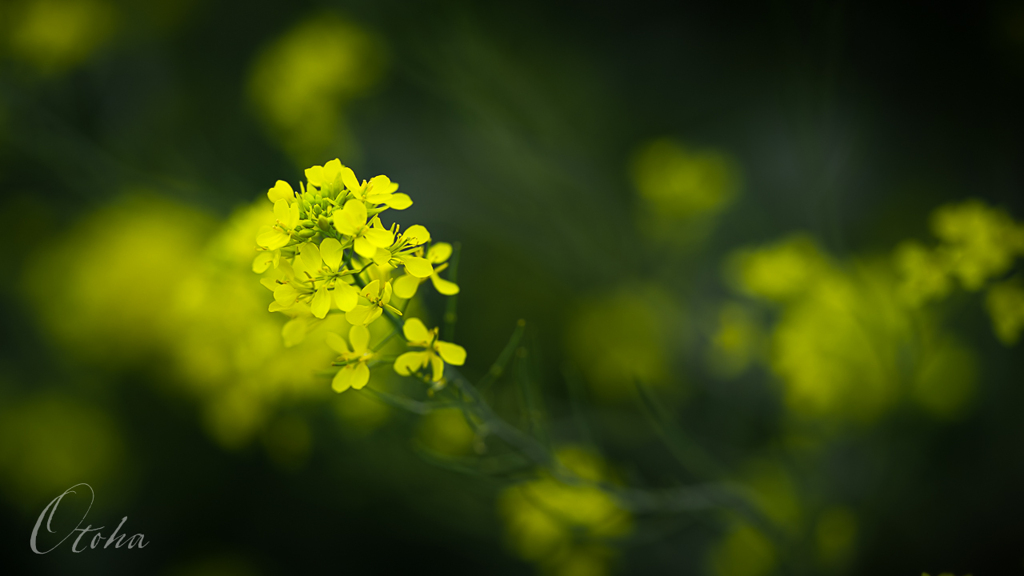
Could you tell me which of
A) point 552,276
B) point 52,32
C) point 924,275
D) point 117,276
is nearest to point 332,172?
point 924,275

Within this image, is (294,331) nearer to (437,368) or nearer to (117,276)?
(437,368)

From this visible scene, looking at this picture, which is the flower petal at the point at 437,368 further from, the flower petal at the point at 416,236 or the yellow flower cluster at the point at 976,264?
the yellow flower cluster at the point at 976,264

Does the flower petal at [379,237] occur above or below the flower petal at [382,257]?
above

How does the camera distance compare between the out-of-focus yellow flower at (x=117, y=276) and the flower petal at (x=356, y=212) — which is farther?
the out-of-focus yellow flower at (x=117, y=276)

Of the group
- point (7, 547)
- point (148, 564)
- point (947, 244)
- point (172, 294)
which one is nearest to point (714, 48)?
point (947, 244)

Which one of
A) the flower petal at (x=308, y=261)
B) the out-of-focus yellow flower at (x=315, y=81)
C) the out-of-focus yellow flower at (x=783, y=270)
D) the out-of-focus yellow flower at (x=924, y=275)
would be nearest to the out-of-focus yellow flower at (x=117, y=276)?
the out-of-focus yellow flower at (x=315, y=81)

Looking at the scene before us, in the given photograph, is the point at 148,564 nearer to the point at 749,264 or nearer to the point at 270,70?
the point at 270,70

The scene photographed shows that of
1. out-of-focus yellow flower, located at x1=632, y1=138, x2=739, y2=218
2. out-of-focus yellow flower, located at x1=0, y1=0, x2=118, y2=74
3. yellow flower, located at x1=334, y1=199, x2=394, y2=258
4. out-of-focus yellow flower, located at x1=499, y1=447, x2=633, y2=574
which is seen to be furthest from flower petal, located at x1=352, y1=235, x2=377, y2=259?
out-of-focus yellow flower, located at x1=0, y1=0, x2=118, y2=74
